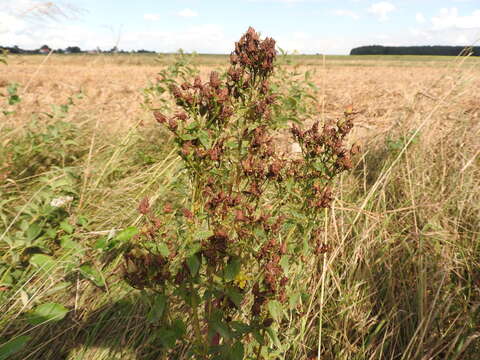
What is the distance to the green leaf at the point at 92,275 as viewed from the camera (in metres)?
1.69

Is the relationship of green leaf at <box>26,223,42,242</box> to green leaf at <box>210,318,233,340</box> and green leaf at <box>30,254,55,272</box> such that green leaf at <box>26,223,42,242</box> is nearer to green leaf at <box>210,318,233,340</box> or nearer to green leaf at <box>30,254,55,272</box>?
green leaf at <box>30,254,55,272</box>

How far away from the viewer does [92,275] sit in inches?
67.4

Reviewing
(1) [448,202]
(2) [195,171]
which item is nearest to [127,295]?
(2) [195,171]

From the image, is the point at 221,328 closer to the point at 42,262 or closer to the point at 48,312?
the point at 48,312

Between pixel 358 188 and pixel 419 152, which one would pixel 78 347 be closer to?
pixel 358 188

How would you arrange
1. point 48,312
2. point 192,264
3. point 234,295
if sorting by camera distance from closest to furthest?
point 192,264 < point 234,295 < point 48,312

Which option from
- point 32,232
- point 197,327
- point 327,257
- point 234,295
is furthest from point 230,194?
point 32,232

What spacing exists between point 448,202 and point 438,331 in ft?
2.42

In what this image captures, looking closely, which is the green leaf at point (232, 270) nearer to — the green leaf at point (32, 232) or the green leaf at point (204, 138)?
the green leaf at point (204, 138)

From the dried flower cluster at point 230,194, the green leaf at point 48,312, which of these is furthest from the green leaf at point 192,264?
the green leaf at point 48,312

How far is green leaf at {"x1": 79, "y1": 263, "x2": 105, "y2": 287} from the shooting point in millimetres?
1693

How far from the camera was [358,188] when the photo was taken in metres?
2.36

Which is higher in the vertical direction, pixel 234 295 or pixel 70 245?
pixel 234 295

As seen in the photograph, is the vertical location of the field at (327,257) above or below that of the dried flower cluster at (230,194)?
below
